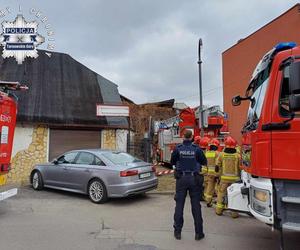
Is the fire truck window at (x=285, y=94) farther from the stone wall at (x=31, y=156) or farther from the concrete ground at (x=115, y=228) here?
the stone wall at (x=31, y=156)

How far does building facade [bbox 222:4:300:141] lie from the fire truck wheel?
9.83 m

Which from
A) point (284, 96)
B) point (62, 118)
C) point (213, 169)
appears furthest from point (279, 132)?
point (62, 118)

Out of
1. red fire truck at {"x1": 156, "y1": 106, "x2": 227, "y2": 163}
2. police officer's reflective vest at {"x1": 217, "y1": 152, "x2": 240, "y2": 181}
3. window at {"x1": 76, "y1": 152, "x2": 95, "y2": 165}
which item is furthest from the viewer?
red fire truck at {"x1": 156, "y1": 106, "x2": 227, "y2": 163}

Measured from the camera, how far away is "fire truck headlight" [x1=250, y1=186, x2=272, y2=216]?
4.85 m

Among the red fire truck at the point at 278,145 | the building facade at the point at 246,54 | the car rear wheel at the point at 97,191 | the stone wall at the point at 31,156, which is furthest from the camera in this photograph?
the building facade at the point at 246,54

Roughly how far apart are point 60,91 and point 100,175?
10.5m

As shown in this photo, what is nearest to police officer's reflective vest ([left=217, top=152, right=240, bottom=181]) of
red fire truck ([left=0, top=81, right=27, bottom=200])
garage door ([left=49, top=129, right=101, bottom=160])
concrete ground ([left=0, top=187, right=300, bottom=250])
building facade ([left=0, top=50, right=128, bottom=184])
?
concrete ground ([left=0, top=187, right=300, bottom=250])

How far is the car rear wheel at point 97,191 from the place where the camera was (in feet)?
34.1

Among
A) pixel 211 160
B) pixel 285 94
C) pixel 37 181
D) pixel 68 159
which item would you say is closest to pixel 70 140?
pixel 37 181

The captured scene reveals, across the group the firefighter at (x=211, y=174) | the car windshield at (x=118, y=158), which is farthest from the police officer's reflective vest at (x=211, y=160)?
the car windshield at (x=118, y=158)

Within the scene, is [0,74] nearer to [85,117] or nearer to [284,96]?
[85,117]

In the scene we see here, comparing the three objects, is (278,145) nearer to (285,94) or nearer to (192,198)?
(285,94)

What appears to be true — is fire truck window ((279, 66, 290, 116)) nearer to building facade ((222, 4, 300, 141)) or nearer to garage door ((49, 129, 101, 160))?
building facade ((222, 4, 300, 141))

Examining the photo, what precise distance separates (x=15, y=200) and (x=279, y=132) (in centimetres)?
857
